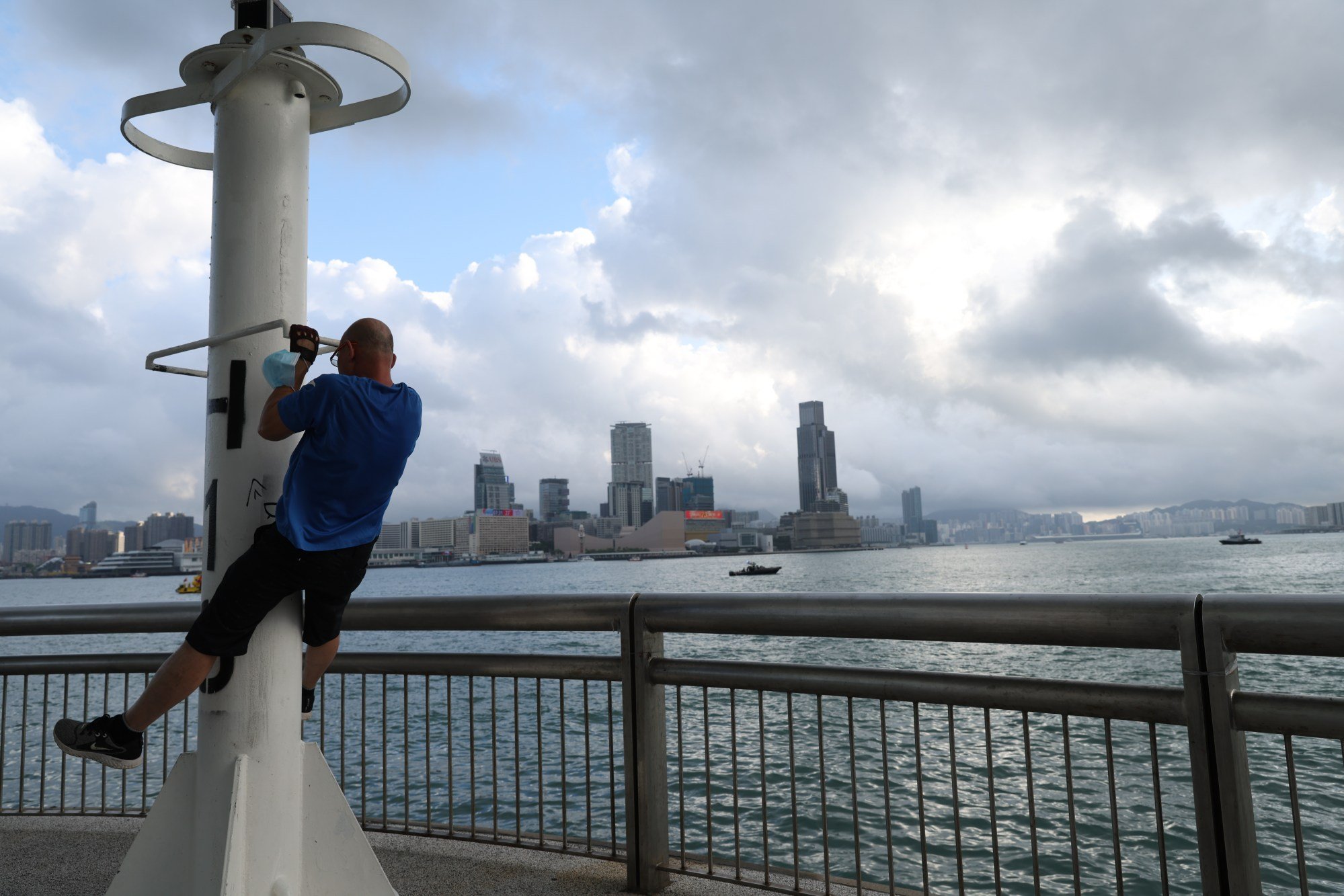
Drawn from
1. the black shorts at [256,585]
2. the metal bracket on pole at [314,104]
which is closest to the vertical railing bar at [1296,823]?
the black shorts at [256,585]

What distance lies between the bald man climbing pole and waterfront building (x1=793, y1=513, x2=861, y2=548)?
575 feet

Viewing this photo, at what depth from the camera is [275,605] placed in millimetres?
2768

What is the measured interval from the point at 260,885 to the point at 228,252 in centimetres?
209

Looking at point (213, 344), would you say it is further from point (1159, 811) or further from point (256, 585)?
point (1159, 811)

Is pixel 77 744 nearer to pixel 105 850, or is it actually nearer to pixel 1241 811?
pixel 105 850

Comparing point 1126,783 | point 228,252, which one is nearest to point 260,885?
point 228,252

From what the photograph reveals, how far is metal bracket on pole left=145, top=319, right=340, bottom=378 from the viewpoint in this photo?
282 centimetres

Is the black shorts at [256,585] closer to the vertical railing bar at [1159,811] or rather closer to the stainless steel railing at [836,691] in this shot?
the stainless steel railing at [836,691]

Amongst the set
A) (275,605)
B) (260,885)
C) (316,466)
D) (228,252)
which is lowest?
(260,885)

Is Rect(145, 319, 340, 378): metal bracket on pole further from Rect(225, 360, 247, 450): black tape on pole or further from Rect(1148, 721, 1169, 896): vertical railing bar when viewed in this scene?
Rect(1148, 721, 1169, 896): vertical railing bar

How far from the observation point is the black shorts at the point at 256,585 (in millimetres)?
2650

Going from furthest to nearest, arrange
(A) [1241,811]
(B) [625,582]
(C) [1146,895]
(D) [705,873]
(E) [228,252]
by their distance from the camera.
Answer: (B) [625,582]
(C) [1146,895]
(D) [705,873]
(E) [228,252]
(A) [1241,811]

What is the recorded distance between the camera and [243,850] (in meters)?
2.65

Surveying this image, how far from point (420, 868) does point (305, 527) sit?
1815 mm
